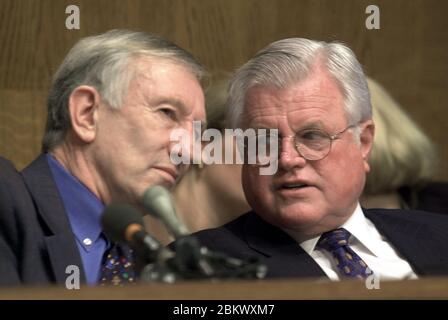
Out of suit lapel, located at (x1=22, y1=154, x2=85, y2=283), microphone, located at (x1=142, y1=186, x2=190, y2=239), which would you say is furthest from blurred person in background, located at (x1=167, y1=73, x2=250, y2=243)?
microphone, located at (x1=142, y1=186, x2=190, y2=239)

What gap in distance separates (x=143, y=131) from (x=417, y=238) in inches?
21.6

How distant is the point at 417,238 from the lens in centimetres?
220

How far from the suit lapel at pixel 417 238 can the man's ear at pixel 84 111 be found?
0.55 m

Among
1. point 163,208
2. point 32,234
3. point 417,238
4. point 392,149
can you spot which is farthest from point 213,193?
point 163,208

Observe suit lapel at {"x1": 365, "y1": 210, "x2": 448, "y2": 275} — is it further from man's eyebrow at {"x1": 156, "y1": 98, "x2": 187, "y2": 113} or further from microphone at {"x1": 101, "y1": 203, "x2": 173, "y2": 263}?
microphone at {"x1": 101, "y1": 203, "x2": 173, "y2": 263}

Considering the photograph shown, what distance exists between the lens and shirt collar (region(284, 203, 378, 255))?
2.12 meters

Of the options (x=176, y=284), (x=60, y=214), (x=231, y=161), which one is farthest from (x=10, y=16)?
(x=176, y=284)

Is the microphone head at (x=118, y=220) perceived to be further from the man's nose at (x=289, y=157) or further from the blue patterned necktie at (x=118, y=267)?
the man's nose at (x=289, y=157)

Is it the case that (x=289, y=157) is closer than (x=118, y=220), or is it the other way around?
(x=118, y=220)

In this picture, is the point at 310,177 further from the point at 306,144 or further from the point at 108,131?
the point at 108,131

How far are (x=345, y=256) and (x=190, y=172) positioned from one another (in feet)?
1.92

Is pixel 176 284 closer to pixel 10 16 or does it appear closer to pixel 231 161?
pixel 231 161

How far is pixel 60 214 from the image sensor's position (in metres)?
1.99

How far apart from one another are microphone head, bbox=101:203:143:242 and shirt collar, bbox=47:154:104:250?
0.42m
